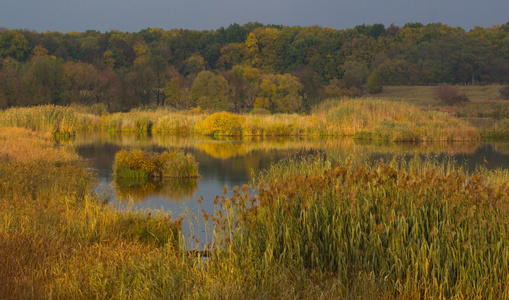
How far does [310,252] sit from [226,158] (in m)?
15.6

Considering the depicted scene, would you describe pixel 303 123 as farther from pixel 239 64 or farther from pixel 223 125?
pixel 239 64

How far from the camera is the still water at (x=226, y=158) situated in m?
12.0

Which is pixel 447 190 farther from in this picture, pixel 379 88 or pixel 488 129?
pixel 379 88

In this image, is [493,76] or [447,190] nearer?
[447,190]

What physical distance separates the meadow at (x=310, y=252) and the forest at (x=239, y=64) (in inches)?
1711

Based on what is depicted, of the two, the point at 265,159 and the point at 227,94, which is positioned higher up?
the point at 227,94

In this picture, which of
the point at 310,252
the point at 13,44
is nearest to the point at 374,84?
the point at 13,44

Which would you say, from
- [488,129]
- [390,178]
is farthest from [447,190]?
[488,129]

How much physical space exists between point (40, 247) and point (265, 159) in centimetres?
1451

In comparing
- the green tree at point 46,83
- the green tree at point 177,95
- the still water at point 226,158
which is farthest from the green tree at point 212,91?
the still water at point 226,158

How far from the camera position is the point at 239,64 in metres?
80.1

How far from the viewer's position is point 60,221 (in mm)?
7281

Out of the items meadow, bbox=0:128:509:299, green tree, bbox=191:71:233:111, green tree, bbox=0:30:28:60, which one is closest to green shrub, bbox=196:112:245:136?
green tree, bbox=191:71:233:111

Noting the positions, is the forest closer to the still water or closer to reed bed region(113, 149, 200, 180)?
the still water
